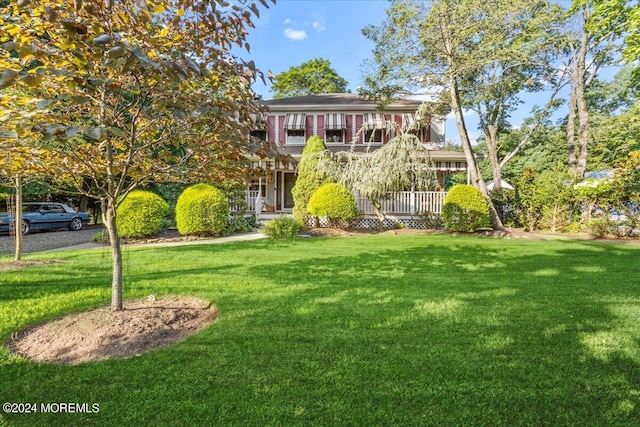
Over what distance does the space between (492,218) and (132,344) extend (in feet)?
47.6

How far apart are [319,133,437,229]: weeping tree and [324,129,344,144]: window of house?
7042 millimetres

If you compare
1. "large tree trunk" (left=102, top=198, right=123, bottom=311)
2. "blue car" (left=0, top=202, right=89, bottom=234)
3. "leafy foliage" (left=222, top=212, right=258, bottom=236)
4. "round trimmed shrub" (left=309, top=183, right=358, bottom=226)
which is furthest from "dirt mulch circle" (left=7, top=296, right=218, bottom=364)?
"blue car" (left=0, top=202, right=89, bottom=234)

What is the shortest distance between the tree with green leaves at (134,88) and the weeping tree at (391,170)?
10.3 metres

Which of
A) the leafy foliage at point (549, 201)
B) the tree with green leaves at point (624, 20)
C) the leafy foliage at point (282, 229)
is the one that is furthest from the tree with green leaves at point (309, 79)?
the tree with green leaves at point (624, 20)

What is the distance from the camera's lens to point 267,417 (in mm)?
2193

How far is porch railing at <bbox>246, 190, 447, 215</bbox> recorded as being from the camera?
15.5 m

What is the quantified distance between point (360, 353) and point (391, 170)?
1109 cm

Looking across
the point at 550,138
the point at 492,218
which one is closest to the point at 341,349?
the point at 492,218

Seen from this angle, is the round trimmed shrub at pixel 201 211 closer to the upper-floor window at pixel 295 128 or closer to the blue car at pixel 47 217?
the blue car at pixel 47 217

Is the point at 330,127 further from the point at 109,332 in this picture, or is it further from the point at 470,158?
the point at 109,332

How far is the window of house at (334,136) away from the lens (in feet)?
69.3

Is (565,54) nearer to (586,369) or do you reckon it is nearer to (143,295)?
(586,369)

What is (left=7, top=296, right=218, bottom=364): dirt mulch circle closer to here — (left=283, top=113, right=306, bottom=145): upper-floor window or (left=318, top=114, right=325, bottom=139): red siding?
(left=283, top=113, right=306, bottom=145): upper-floor window

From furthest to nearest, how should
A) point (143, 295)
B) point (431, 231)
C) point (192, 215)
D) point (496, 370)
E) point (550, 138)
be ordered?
1. point (550, 138)
2. point (431, 231)
3. point (192, 215)
4. point (143, 295)
5. point (496, 370)
